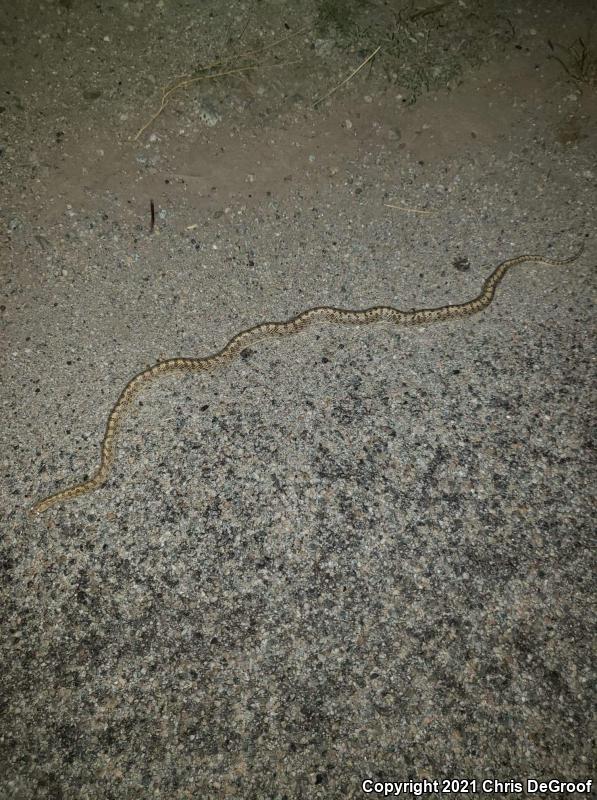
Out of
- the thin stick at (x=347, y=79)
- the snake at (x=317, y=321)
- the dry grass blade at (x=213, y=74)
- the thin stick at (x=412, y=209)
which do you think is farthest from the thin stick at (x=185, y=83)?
the snake at (x=317, y=321)

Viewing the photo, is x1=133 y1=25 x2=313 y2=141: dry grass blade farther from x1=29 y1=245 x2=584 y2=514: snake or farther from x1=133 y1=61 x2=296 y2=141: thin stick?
x1=29 y1=245 x2=584 y2=514: snake

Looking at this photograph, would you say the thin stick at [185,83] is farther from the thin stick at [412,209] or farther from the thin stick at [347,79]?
the thin stick at [412,209]

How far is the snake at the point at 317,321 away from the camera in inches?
229

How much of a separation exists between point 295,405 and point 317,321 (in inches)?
50.9

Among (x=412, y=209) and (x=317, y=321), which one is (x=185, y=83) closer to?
(x=412, y=209)

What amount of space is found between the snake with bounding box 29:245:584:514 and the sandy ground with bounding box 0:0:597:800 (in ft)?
0.46

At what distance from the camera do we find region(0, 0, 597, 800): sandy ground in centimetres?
396

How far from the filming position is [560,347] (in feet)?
19.1

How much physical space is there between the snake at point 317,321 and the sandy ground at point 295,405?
0.46ft

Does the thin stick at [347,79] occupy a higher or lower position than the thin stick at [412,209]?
higher

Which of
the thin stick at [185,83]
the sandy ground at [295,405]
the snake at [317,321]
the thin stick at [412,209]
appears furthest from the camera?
the thin stick at [185,83]

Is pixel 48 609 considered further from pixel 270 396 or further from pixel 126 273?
pixel 126 273

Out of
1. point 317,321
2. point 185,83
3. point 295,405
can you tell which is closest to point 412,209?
point 317,321

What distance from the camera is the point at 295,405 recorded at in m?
5.59
